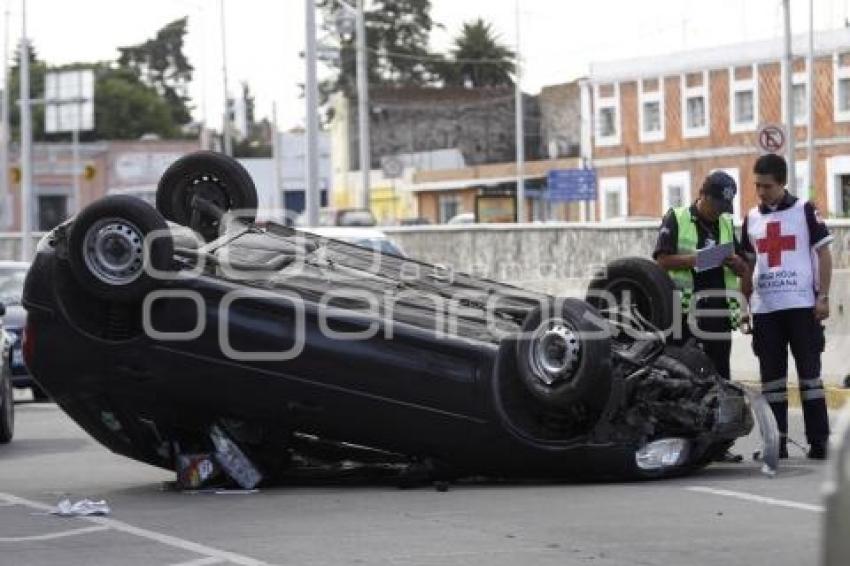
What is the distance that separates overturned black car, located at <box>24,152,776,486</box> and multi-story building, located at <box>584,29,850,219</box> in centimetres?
4632

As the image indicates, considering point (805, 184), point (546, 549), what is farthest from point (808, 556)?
point (805, 184)

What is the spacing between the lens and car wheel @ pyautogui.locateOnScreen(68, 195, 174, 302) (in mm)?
11078

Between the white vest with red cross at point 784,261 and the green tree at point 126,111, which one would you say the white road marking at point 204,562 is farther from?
the green tree at point 126,111

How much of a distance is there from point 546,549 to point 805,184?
5282 cm

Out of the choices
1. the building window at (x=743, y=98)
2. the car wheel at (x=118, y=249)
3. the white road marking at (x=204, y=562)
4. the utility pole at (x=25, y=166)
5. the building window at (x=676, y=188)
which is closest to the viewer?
the white road marking at (x=204, y=562)

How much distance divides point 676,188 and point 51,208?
4256 centimetres

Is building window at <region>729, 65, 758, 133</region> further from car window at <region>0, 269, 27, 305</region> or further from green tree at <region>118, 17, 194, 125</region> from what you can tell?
green tree at <region>118, 17, 194, 125</region>

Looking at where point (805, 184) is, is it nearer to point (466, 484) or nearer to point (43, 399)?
point (43, 399)

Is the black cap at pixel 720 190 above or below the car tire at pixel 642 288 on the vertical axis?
above

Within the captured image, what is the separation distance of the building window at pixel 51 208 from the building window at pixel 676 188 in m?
40.8

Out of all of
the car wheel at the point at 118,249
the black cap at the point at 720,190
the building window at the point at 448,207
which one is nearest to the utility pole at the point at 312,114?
the black cap at the point at 720,190

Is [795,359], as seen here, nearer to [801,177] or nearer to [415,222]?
[801,177]

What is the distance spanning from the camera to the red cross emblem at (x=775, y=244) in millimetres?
12586

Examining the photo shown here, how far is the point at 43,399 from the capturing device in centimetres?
2208
